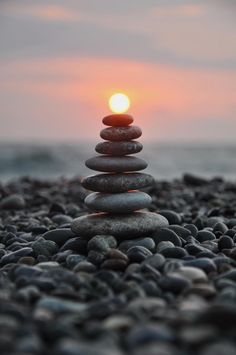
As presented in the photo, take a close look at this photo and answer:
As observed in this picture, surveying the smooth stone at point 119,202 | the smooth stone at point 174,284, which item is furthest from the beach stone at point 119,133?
the smooth stone at point 174,284

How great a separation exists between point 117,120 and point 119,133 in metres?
0.14

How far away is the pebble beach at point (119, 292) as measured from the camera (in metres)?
2.80

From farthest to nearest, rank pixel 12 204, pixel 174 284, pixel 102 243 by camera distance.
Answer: pixel 12 204, pixel 102 243, pixel 174 284

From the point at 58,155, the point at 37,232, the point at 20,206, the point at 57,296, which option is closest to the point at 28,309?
the point at 57,296

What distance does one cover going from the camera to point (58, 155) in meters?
30.2

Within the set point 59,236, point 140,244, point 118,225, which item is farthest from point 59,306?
point 59,236

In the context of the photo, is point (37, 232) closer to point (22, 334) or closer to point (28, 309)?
point (28, 309)

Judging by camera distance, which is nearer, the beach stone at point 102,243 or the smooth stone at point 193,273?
the smooth stone at point 193,273

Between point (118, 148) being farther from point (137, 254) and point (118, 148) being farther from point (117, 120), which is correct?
point (137, 254)

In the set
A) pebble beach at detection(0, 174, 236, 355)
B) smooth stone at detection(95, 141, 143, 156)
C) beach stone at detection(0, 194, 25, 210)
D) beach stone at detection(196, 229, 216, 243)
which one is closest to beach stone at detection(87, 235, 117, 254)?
pebble beach at detection(0, 174, 236, 355)

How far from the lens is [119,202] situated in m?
5.45

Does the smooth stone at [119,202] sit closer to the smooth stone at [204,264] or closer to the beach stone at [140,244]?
the beach stone at [140,244]

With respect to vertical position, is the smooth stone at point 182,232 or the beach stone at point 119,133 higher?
the beach stone at point 119,133

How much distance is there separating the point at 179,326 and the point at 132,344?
286mm
